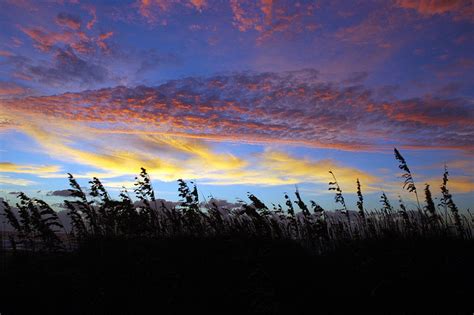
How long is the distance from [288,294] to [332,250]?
324 cm

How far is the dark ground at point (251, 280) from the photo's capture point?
7980 millimetres

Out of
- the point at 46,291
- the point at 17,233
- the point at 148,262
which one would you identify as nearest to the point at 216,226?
the point at 148,262

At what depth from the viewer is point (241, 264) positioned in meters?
9.59

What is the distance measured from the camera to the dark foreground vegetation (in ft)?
27.0

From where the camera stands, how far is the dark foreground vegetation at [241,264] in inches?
324

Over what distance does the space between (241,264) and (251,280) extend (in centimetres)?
78

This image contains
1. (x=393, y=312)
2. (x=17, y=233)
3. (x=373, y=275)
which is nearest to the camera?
(x=393, y=312)

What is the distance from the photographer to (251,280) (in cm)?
888

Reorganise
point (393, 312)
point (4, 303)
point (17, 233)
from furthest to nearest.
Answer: point (17, 233), point (4, 303), point (393, 312)

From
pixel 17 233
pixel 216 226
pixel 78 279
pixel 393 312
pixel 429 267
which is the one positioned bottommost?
pixel 393 312

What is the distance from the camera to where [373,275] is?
8555 mm

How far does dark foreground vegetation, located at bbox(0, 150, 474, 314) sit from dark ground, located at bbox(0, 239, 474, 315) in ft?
0.10

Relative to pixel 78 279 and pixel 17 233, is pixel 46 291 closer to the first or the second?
pixel 78 279

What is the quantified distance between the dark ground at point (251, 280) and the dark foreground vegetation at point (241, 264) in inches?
1.2
